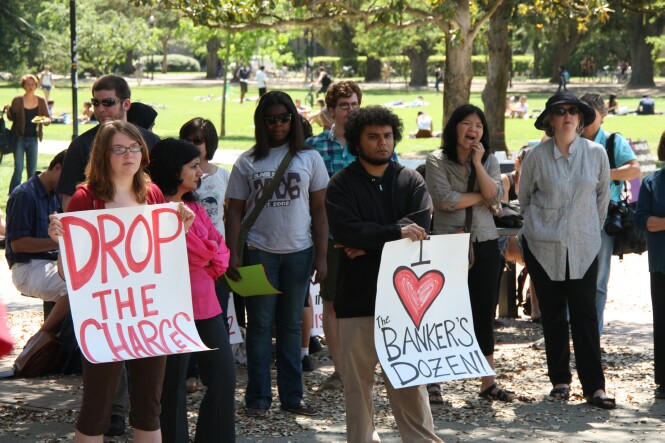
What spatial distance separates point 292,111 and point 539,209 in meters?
→ 1.75

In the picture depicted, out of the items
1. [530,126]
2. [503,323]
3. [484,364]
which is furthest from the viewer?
[530,126]

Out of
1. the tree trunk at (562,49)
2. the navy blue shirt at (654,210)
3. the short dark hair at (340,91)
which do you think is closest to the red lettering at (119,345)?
the short dark hair at (340,91)

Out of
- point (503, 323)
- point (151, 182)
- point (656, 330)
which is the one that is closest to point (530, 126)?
point (503, 323)

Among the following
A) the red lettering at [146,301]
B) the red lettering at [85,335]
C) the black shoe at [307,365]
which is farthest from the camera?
the black shoe at [307,365]

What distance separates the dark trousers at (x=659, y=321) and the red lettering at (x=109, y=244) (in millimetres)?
3746

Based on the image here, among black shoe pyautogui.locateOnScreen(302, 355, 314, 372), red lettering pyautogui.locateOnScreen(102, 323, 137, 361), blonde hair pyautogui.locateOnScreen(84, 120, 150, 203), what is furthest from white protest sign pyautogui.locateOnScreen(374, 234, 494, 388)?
black shoe pyautogui.locateOnScreen(302, 355, 314, 372)

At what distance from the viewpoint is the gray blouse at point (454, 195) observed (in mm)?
7188

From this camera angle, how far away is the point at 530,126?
115 feet

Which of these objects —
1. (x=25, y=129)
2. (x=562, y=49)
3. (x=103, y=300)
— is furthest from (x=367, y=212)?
(x=562, y=49)

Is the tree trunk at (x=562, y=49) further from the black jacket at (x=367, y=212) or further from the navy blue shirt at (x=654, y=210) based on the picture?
the black jacket at (x=367, y=212)

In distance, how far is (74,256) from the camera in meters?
5.50

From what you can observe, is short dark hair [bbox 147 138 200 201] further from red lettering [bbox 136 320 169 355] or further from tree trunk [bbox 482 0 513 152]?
tree trunk [bbox 482 0 513 152]

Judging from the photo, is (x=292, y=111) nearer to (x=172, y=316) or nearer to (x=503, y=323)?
(x=172, y=316)

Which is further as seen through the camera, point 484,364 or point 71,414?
point 71,414
